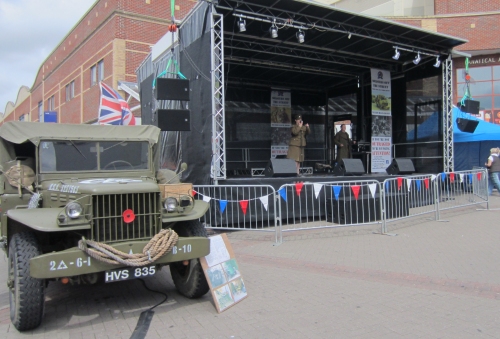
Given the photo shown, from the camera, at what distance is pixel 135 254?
13.3 feet

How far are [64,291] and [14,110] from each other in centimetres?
5717

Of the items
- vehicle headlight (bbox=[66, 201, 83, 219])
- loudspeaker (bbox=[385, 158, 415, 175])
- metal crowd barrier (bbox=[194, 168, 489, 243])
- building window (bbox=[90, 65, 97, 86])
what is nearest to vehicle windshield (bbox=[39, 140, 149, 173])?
vehicle headlight (bbox=[66, 201, 83, 219])

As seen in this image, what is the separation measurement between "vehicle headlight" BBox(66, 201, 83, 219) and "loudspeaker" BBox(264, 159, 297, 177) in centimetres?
644

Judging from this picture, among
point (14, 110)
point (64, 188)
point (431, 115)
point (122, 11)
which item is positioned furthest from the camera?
point (14, 110)

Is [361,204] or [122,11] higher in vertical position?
[122,11]

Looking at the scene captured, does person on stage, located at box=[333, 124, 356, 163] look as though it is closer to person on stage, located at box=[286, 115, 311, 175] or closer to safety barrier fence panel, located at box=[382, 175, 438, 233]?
person on stage, located at box=[286, 115, 311, 175]

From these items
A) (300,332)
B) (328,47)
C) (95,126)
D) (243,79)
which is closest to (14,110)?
(243,79)

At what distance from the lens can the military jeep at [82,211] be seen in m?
3.85

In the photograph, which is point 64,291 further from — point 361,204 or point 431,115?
point 431,115

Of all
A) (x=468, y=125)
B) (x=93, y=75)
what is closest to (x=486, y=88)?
(x=468, y=125)

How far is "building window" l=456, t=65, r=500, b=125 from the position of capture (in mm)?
23250

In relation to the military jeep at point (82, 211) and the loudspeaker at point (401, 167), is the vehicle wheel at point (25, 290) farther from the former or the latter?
the loudspeaker at point (401, 167)

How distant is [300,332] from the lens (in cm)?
390

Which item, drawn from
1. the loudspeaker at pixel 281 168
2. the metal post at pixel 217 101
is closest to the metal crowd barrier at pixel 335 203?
the metal post at pixel 217 101
